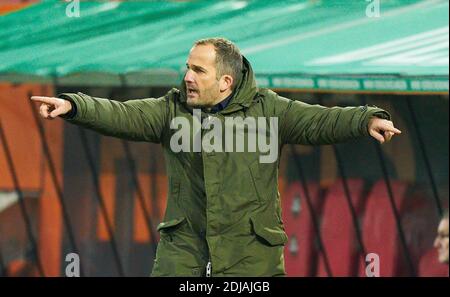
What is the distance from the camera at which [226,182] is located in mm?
8477

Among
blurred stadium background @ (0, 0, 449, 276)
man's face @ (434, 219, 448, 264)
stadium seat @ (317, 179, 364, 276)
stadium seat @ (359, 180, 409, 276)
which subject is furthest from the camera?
stadium seat @ (317, 179, 364, 276)

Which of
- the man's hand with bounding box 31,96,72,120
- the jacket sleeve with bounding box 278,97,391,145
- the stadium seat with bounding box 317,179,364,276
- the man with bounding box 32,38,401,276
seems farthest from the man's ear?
the stadium seat with bounding box 317,179,364,276

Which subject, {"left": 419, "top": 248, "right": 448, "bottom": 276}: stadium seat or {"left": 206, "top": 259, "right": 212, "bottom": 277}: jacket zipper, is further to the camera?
{"left": 419, "top": 248, "right": 448, "bottom": 276}: stadium seat

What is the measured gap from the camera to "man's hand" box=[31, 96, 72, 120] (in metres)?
8.08

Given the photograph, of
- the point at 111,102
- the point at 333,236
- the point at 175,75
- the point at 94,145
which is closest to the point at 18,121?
the point at 94,145

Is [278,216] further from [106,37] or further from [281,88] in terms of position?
[106,37]

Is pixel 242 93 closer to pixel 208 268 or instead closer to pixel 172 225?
pixel 172 225

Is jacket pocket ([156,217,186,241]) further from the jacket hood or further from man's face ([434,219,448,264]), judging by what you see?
man's face ([434,219,448,264])

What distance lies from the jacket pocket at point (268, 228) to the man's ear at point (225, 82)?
2.07 feet

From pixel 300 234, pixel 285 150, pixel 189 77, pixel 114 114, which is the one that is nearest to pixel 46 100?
pixel 114 114

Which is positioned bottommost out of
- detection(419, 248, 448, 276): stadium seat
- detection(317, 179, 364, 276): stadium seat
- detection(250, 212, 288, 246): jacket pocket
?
detection(250, 212, 288, 246): jacket pocket

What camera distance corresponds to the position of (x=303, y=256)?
17375 mm

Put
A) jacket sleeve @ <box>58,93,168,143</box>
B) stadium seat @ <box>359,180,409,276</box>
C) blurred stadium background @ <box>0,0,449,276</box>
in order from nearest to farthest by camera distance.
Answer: jacket sleeve @ <box>58,93,168,143</box> < blurred stadium background @ <box>0,0,449,276</box> < stadium seat @ <box>359,180,409,276</box>
